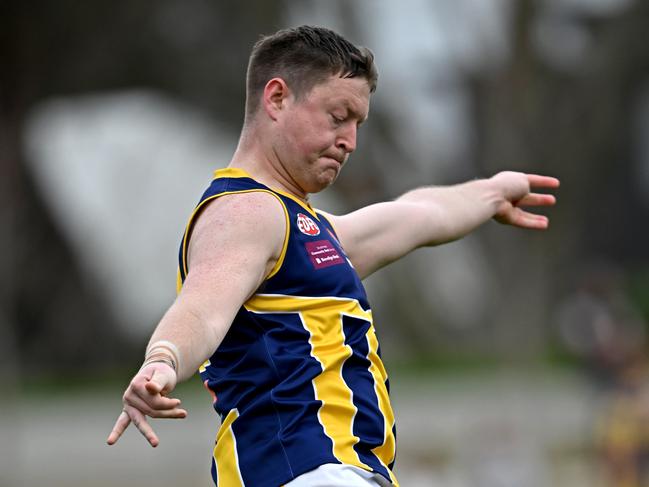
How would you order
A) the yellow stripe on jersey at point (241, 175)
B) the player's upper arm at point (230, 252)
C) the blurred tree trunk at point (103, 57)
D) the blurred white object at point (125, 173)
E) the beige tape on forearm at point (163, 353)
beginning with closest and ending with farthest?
the beige tape on forearm at point (163, 353)
the player's upper arm at point (230, 252)
the yellow stripe on jersey at point (241, 175)
the blurred tree trunk at point (103, 57)
the blurred white object at point (125, 173)

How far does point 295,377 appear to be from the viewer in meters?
3.84

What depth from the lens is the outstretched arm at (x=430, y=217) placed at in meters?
4.59

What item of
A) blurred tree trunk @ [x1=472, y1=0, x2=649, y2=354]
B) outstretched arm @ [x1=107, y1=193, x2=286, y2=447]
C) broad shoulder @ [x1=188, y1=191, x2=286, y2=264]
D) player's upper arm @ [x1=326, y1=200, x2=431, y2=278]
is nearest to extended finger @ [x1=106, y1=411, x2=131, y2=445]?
outstretched arm @ [x1=107, y1=193, x2=286, y2=447]

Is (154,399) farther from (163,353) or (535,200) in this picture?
(535,200)

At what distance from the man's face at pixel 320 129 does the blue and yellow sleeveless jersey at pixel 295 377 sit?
0.15 metres

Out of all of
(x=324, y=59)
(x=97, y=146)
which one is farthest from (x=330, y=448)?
(x=97, y=146)

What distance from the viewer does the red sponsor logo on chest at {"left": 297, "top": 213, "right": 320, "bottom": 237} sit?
3934mm

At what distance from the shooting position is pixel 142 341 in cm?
2711

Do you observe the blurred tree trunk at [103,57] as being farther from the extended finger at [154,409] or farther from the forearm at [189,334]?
the extended finger at [154,409]

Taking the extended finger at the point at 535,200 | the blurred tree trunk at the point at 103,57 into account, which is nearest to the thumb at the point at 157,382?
the extended finger at the point at 535,200

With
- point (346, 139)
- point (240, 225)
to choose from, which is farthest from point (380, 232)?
point (240, 225)

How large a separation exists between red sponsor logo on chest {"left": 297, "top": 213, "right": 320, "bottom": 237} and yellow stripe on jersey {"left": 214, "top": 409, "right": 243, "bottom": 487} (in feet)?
1.87

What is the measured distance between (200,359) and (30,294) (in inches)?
892

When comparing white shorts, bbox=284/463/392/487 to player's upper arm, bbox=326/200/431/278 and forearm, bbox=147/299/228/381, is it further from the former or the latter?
player's upper arm, bbox=326/200/431/278
